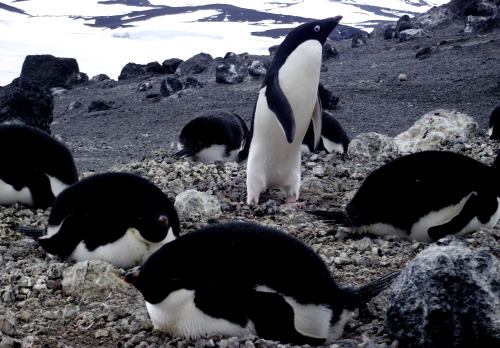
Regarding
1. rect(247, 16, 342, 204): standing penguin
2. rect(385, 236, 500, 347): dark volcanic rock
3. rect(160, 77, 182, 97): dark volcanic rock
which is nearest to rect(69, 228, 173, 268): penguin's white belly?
rect(385, 236, 500, 347): dark volcanic rock

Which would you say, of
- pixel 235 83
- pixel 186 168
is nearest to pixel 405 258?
pixel 186 168

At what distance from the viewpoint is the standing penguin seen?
473cm

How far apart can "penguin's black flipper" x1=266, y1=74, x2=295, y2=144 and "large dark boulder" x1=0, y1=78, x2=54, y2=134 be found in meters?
5.17

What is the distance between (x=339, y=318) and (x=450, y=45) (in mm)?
13072

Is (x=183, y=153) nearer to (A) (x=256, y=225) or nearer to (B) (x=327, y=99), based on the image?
(A) (x=256, y=225)

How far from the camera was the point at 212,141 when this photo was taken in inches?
261

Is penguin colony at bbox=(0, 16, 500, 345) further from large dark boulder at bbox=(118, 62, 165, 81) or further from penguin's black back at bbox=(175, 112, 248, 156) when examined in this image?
large dark boulder at bbox=(118, 62, 165, 81)

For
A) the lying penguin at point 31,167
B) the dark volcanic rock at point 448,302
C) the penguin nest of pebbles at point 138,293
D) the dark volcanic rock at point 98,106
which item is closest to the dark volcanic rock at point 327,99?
the dark volcanic rock at point 98,106

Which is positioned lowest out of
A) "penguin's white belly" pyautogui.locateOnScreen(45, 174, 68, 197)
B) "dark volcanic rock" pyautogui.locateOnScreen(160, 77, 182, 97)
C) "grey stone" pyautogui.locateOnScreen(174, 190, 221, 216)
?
"dark volcanic rock" pyautogui.locateOnScreen(160, 77, 182, 97)

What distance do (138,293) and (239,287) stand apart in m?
0.81

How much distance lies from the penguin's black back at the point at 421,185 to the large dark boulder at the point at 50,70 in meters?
14.4

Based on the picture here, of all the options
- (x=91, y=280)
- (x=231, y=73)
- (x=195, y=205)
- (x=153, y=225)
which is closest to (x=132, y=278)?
(x=91, y=280)

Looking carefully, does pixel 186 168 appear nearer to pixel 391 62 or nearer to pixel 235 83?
pixel 235 83

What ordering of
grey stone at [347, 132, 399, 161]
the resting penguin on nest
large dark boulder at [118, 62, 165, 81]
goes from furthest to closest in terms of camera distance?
large dark boulder at [118, 62, 165, 81], grey stone at [347, 132, 399, 161], the resting penguin on nest
